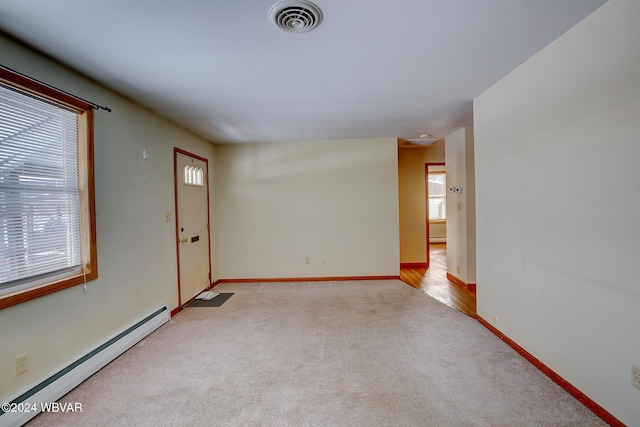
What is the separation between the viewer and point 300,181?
4.97 m

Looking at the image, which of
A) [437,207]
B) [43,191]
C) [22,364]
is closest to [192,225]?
[43,191]

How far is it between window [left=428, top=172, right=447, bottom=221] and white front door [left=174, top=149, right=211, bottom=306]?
7242mm

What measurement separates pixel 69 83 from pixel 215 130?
1945 mm

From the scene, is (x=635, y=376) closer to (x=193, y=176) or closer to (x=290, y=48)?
(x=290, y=48)

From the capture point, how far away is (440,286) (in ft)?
14.8

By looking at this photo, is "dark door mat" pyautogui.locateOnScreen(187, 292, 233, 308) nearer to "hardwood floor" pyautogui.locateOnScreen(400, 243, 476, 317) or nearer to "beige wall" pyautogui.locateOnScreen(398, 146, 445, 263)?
"hardwood floor" pyautogui.locateOnScreen(400, 243, 476, 317)

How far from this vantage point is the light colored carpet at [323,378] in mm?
1755

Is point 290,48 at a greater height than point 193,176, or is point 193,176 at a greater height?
point 290,48

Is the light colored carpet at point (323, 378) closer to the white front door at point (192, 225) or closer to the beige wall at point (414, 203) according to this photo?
the white front door at point (192, 225)

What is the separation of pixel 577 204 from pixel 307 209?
3660mm

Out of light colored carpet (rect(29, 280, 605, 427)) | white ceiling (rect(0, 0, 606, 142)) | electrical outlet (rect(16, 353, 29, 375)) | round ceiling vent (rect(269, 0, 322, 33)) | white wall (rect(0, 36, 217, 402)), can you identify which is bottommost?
light colored carpet (rect(29, 280, 605, 427))

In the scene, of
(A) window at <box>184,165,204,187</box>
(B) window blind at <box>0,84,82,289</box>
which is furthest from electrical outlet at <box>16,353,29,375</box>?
(A) window at <box>184,165,204,187</box>

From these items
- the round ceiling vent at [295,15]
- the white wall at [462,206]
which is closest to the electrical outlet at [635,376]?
the round ceiling vent at [295,15]

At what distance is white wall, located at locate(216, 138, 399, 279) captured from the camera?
16.2 feet
